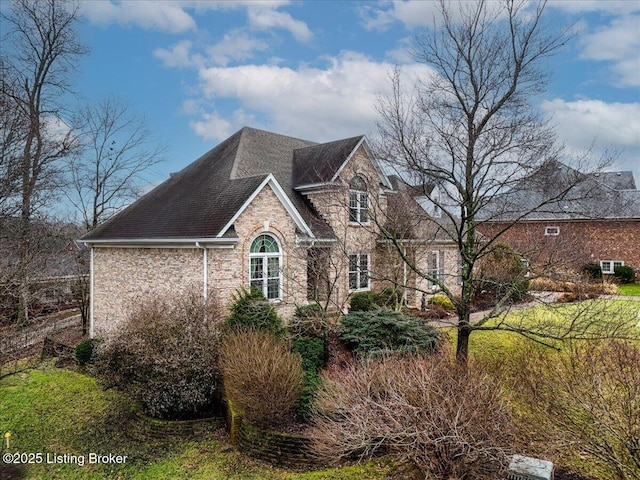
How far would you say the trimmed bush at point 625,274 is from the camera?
3136cm

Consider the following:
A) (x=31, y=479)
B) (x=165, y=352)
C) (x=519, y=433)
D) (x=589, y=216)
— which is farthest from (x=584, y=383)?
(x=31, y=479)

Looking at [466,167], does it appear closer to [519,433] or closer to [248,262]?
[519,433]

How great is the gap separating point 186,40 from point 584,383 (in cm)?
1673

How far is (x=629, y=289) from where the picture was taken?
28719mm

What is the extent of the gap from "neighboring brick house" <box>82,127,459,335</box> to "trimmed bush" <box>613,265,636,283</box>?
764 inches

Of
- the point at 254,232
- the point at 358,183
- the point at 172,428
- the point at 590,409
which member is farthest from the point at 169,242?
the point at 590,409

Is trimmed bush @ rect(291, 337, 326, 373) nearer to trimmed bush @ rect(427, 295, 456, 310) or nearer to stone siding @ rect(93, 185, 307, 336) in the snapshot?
stone siding @ rect(93, 185, 307, 336)

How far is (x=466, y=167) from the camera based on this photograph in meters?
10.9

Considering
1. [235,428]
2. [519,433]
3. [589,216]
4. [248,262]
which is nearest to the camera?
[519,433]

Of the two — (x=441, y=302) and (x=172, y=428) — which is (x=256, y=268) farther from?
(x=441, y=302)

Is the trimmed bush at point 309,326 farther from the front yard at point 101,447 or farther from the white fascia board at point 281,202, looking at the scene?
the front yard at point 101,447

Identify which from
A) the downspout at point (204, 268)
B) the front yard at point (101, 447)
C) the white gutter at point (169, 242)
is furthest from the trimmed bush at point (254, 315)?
the front yard at point (101, 447)

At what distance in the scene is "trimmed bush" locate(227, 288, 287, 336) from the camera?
1257 centimetres

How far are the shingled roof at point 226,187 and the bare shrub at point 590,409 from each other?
9.59 meters
